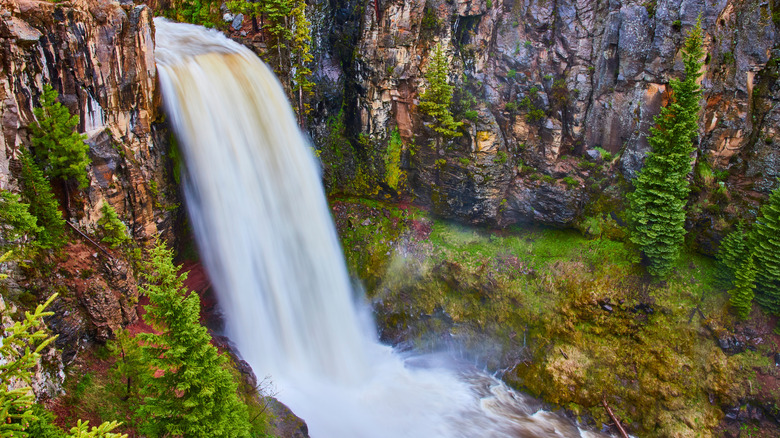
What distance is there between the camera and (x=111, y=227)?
12.7 meters

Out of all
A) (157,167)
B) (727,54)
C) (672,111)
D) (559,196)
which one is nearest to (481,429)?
(559,196)

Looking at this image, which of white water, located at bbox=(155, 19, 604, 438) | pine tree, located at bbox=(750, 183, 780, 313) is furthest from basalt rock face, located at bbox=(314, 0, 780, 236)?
white water, located at bbox=(155, 19, 604, 438)

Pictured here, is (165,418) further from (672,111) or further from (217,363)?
(672,111)

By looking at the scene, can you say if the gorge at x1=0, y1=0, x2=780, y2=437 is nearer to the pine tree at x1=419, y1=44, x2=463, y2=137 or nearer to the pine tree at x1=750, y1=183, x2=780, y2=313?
the pine tree at x1=419, y1=44, x2=463, y2=137

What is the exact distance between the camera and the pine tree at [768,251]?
15805mm

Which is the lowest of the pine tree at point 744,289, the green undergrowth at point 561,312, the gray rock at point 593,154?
the green undergrowth at point 561,312

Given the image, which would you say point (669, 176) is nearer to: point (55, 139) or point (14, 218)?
point (55, 139)

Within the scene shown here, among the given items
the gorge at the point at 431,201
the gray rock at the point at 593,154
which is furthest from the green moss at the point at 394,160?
the gray rock at the point at 593,154

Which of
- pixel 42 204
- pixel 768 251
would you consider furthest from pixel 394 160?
pixel 768 251

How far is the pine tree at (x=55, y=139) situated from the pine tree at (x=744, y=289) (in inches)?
915

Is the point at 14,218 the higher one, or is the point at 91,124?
the point at 91,124

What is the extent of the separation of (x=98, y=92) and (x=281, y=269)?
8891 mm

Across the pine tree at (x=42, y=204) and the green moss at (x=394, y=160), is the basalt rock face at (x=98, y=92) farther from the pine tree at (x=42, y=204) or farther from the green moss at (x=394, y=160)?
the green moss at (x=394, y=160)

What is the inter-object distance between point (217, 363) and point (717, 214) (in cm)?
2064
